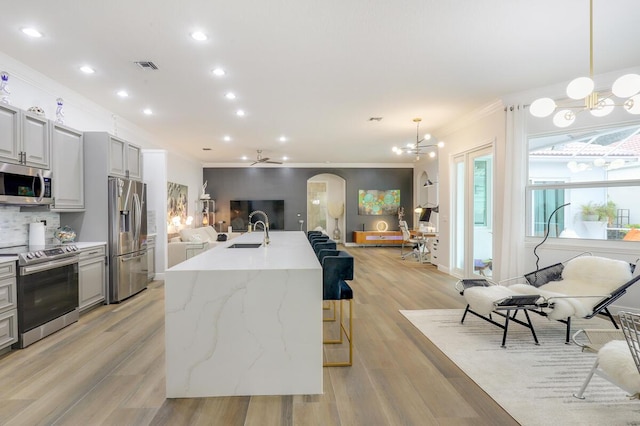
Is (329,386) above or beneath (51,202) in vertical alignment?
beneath

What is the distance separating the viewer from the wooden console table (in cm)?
1136

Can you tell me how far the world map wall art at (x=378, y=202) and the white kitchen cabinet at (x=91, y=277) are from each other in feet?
27.9

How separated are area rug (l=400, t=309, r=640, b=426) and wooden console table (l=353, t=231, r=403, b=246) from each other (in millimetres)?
7360

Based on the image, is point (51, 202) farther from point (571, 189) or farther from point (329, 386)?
point (571, 189)

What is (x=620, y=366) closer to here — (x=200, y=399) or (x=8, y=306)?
(x=200, y=399)

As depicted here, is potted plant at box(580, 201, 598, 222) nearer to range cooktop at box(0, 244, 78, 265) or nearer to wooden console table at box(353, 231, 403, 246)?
range cooktop at box(0, 244, 78, 265)

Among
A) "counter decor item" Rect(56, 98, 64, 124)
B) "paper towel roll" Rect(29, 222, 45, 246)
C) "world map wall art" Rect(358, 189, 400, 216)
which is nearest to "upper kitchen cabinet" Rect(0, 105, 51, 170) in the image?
"counter decor item" Rect(56, 98, 64, 124)

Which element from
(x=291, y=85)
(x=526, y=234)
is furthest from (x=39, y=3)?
(x=526, y=234)

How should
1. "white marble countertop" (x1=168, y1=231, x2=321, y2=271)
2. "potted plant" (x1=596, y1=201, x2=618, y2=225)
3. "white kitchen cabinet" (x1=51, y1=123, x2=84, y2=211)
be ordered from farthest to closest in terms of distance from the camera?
"potted plant" (x1=596, y1=201, x2=618, y2=225), "white kitchen cabinet" (x1=51, y1=123, x2=84, y2=211), "white marble countertop" (x1=168, y1=231, x2=321, y2=271)

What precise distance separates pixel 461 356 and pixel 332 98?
3729mm

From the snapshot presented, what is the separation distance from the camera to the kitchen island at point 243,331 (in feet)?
7.53

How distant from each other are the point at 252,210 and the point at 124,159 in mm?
6329

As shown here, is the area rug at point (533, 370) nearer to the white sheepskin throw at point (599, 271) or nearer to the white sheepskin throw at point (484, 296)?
the white sheepskin throw at point (484, 296)

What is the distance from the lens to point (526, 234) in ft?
16.2
